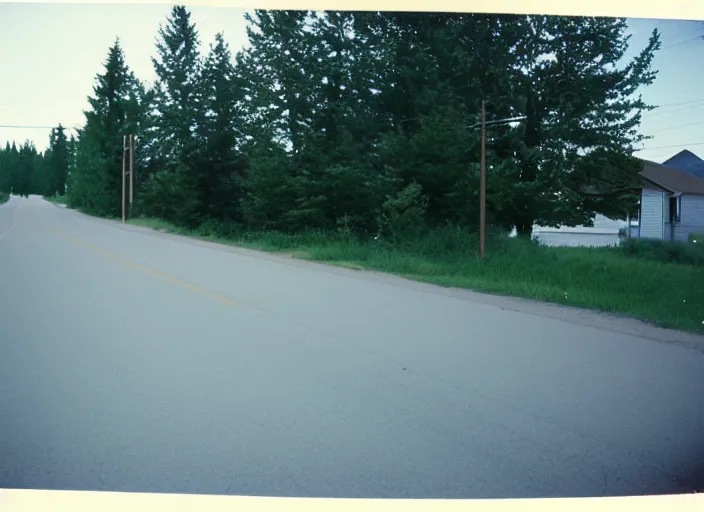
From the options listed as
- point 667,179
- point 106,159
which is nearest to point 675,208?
point 667,179

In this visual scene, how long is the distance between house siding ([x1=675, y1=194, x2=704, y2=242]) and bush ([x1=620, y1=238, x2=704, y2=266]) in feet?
0.97

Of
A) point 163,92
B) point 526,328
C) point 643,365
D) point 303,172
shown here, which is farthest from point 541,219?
point 163,92

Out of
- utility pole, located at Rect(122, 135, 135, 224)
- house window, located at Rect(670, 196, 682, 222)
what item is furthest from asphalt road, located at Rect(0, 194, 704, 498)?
utility pole, located at Rect(122, 135, 135, 224)

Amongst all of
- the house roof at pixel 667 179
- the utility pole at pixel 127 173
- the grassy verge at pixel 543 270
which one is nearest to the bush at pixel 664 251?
the grassy verge at pixel 543 270

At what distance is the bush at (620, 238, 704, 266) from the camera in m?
8.38

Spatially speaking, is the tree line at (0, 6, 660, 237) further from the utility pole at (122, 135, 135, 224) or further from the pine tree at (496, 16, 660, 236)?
the utility pole at (122, 135, 135, 224)

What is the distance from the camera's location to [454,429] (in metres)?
3.27

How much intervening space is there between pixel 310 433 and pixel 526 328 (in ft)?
12.3

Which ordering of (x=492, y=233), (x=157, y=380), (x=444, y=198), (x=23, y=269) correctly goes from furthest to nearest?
(x=444, y=198) → (x=492, y=233) → (x=23, y=269) → (x=157, y=380)

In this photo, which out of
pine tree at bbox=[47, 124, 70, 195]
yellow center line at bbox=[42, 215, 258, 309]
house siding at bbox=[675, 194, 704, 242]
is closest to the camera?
pine tree at bbox=[47, 124, 70, 195]

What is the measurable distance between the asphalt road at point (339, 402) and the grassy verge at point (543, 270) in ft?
5.42

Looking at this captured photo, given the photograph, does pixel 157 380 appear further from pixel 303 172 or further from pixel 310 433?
pixel 303 172

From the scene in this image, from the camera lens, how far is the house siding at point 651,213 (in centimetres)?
1652

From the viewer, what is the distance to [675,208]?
15.0m
